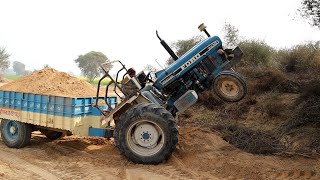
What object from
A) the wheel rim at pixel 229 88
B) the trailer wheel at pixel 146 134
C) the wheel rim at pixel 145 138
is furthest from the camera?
the wheel rim at pixel 229 88

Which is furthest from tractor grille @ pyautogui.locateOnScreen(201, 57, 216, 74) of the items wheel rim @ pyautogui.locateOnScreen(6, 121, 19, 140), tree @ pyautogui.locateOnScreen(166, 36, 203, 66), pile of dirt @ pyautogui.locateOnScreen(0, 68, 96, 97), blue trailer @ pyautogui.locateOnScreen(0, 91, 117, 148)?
tree @ pyautogui.locateOnScreen(166, 36, 203, 66)

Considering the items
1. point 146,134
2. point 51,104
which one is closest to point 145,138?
point 146,134

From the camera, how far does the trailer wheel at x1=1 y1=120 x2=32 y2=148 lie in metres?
9.19

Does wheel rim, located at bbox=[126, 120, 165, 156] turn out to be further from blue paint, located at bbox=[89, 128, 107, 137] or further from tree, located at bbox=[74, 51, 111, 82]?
tree, located at bbox=[74, 51, 111, 82]

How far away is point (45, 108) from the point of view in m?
8.76

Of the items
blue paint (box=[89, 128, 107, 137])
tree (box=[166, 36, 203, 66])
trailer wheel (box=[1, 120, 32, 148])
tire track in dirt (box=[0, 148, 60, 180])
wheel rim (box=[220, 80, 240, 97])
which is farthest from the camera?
tree (box=[166, 36, 203, 66])

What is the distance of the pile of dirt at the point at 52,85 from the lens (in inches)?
364

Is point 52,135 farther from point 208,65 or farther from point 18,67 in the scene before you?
point 18,67

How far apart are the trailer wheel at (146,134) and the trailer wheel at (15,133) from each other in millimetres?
2958

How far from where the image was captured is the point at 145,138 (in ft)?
25.1

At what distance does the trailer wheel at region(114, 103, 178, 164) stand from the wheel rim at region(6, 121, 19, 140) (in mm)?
3298

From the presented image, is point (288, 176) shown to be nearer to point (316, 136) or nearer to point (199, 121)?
point (316, 136)

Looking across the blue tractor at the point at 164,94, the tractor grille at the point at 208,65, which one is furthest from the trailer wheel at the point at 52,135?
the tractor grille at the point at 208,65

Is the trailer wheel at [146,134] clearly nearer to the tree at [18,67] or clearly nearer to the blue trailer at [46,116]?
the blue trailer at [46,116]
